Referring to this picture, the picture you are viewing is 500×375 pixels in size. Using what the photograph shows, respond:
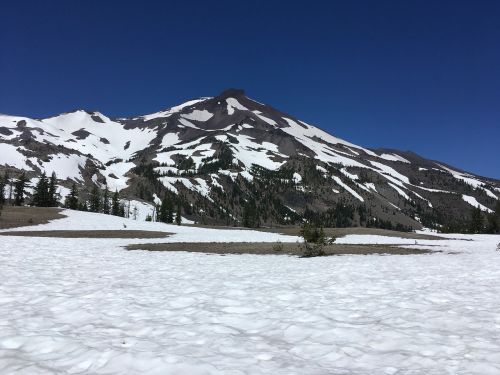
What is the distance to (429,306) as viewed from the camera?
10461 mm

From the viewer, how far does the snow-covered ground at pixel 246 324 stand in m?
6.27

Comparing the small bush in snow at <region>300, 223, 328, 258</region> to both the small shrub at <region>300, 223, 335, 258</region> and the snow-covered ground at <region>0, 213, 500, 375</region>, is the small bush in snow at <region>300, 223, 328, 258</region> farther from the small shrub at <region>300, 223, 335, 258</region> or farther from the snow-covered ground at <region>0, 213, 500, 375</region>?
the snow-covered ground at <region>0, 213, 500, 375</region>

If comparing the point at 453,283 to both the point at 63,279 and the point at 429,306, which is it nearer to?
the point at 429,306

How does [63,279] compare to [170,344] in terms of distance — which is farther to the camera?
[63,279]

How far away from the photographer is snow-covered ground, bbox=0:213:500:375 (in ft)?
20.6

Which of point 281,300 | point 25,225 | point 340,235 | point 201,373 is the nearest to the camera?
point 201,373

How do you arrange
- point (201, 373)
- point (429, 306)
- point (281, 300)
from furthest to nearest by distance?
point (281, 300) → point (429, 306) → point (201, 373)

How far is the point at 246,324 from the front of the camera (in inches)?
349

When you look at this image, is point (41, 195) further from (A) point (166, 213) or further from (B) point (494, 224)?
(B) point (494, 224)

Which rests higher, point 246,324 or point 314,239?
point 314,239

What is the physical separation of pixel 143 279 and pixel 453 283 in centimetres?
1138

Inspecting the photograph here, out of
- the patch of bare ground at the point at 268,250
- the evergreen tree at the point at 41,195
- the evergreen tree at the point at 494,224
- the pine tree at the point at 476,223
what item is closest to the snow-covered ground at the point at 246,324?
the patch of bare ground at the point at 268,250

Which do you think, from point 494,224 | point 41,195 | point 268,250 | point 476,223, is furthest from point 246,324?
point 476,223

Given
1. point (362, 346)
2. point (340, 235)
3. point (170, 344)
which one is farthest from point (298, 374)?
point (340, 235)
